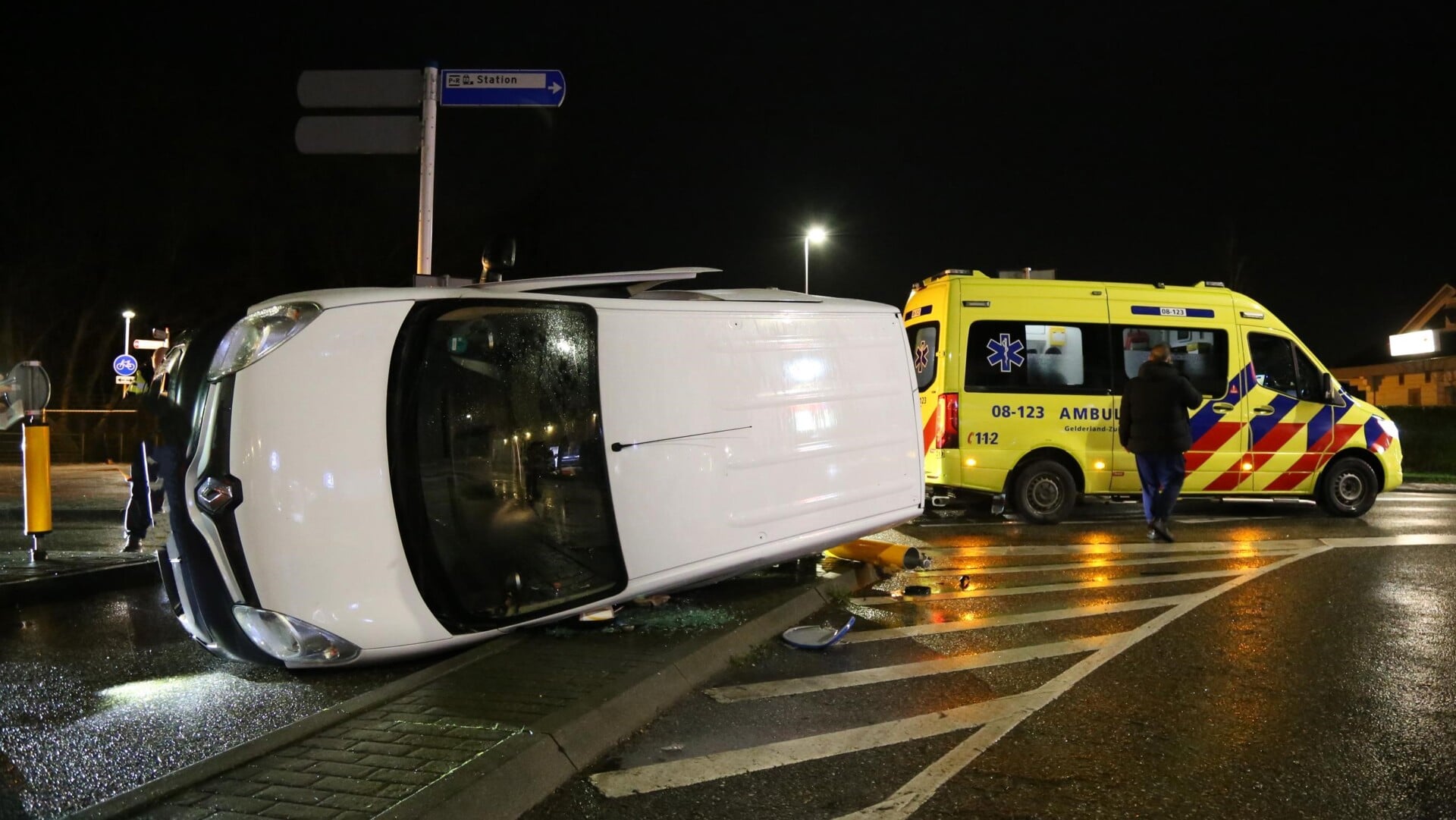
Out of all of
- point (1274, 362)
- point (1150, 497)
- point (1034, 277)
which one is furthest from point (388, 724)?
point (1274, 362)

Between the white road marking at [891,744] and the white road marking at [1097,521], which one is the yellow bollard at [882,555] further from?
the white road marking at [1097,521]

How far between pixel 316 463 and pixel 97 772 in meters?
1.37

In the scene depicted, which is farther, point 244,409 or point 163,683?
point 163,683

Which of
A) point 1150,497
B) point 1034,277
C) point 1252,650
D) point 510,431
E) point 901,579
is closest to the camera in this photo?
point 510,431

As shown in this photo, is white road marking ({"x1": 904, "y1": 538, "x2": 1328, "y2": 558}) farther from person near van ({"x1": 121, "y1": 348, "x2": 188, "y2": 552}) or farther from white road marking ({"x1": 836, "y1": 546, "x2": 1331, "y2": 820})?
person near van ({"x1": 121, "y1": 348, "x2": 188, "y2": 552})

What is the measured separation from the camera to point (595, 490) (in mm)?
5086

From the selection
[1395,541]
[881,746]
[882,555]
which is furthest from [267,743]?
[1395,541]

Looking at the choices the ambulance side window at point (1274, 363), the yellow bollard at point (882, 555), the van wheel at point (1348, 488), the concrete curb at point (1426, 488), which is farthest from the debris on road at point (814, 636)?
the concrete curb at point (1426, 488)

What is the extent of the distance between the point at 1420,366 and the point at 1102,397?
49907 mm

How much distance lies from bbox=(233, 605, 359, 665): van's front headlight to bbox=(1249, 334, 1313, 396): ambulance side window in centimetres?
1021

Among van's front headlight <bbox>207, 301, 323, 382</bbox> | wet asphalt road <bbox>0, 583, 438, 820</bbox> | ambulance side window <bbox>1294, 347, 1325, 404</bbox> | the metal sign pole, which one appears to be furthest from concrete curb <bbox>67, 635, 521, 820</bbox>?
ambulance side window <bbox>1294, 347, 1325, 404</bbox>

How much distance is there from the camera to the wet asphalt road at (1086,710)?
363cm

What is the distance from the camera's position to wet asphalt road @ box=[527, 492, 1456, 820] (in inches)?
143

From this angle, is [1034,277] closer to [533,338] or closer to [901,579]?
[901,579]
